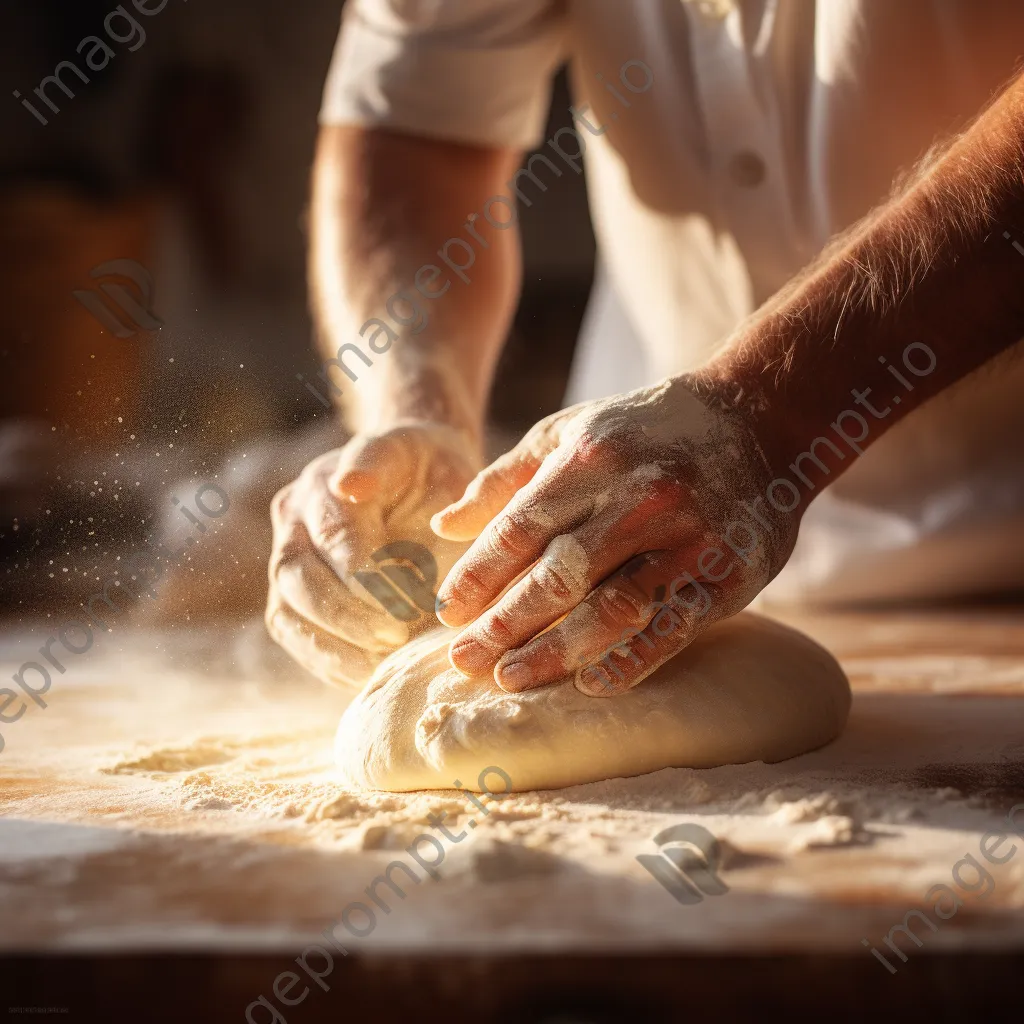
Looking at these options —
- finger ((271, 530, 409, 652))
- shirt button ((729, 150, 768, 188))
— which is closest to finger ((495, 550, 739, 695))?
finger ((271, 530, 409, 652))

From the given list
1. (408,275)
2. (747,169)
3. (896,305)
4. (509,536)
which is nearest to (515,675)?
(509,536)

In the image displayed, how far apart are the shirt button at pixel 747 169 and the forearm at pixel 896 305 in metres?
0.71

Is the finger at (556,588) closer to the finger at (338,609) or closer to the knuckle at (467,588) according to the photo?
the knuckle at (467,588)

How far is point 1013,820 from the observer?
94 centimetres

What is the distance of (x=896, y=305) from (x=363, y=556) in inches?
29.3

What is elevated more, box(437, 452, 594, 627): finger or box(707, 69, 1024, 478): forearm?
box(707, 69, 1024, 478): forearm

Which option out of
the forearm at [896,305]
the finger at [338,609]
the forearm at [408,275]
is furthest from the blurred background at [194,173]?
the forearm at [896,305]

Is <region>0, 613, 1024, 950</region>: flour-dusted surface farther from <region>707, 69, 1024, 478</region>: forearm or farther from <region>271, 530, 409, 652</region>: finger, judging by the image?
<region>707, 69, 1024, 478</region>: forearm

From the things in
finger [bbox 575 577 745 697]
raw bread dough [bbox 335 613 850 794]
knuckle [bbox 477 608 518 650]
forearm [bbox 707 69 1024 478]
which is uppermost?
forearm [bbox 707 69 1024 478]

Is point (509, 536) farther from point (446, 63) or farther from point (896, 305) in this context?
point (446, 63)

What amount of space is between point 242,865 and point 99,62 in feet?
16.5

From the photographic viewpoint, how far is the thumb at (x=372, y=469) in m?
1.37

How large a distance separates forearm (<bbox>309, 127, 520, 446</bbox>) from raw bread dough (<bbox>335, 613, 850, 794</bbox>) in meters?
0.62

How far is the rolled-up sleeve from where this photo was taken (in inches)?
82.7
